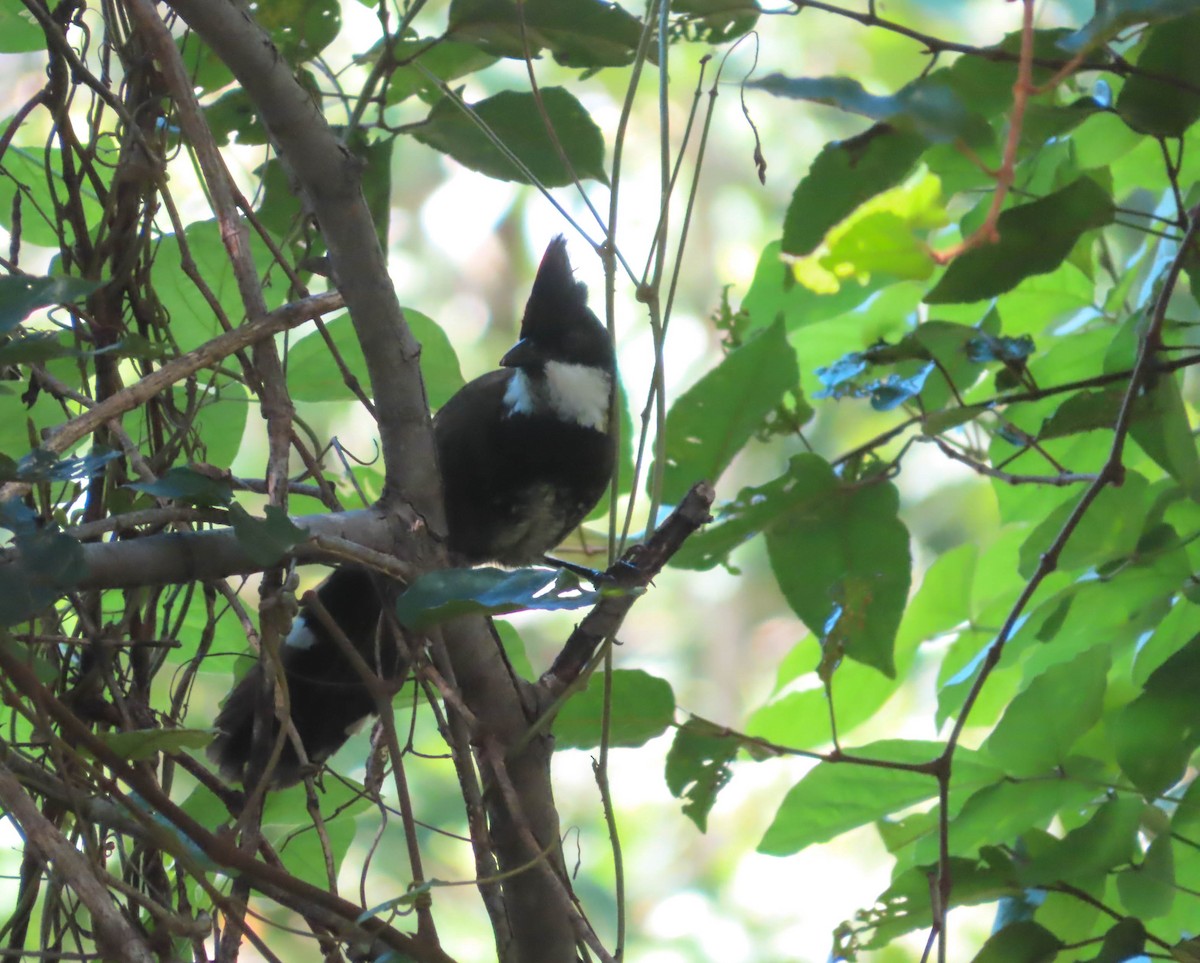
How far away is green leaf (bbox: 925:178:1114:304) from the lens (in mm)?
1118

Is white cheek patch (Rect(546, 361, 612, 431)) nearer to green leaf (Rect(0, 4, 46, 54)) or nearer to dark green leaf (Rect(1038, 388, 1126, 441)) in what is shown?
dark green leaf (Rect(1038, 388, 1126, 441))

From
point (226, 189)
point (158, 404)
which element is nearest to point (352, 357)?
point (158, 404)

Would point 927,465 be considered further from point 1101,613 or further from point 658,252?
point 658,252

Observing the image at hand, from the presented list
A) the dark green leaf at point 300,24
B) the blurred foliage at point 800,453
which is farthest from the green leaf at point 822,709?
the dark green leaf at point 300,24

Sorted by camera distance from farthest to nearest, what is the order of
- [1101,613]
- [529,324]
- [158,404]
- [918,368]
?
[529,324]
[918,368]
[1101,613]
[158,404]

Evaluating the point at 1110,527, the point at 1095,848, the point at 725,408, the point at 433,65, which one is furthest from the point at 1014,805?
the point at 433,65

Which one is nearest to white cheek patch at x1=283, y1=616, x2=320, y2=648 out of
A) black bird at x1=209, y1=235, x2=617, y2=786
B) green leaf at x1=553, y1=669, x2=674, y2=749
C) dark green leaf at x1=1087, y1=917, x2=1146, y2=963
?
black bird at x1=209, y1=235, x2=617, y2=786

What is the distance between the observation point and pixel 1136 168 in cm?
153

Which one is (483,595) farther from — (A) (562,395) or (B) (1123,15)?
(A) (562,395)

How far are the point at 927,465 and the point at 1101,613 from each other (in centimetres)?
472

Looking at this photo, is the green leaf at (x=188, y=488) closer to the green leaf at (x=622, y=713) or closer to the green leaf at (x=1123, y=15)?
the green leaf at (x=622, y=713)

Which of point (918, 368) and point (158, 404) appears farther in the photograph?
Answer: point (918, 368)

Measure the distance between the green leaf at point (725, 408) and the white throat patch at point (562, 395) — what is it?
0.38 meters

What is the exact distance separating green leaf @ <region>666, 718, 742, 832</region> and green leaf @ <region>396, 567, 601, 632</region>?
0.44m
